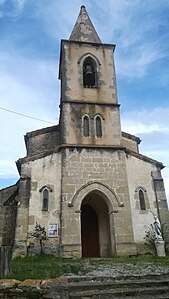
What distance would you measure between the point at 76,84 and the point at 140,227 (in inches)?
353

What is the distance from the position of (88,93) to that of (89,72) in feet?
5.44

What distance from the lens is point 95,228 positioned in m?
15.8

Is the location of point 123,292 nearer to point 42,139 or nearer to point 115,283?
point 115,283

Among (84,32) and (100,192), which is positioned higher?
(84,32)

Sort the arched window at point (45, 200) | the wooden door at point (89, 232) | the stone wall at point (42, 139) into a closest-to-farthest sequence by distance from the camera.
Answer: the arched window at point (45, 200) → the wooden door at point (89, 232) → the stone wall at point (42, 139)

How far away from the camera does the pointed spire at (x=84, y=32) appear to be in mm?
19016

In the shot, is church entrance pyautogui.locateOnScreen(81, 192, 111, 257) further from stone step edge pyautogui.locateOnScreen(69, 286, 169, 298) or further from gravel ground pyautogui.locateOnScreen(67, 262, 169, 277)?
stone step edge pyautogui.locateOnScreen(69, 286, 169, 298)

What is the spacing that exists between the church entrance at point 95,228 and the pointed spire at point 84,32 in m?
10.8

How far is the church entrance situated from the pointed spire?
35.4 feet

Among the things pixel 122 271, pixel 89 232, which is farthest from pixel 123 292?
pixel 89 232

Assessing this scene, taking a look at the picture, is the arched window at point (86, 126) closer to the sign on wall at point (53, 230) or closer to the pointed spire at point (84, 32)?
the sign on wall at point (53, 230)

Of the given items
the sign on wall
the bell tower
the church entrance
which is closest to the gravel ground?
the sign on wall

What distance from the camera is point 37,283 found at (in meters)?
5.90

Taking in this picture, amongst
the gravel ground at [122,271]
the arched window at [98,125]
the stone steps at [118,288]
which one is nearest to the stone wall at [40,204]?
the arched window at [98,125]
